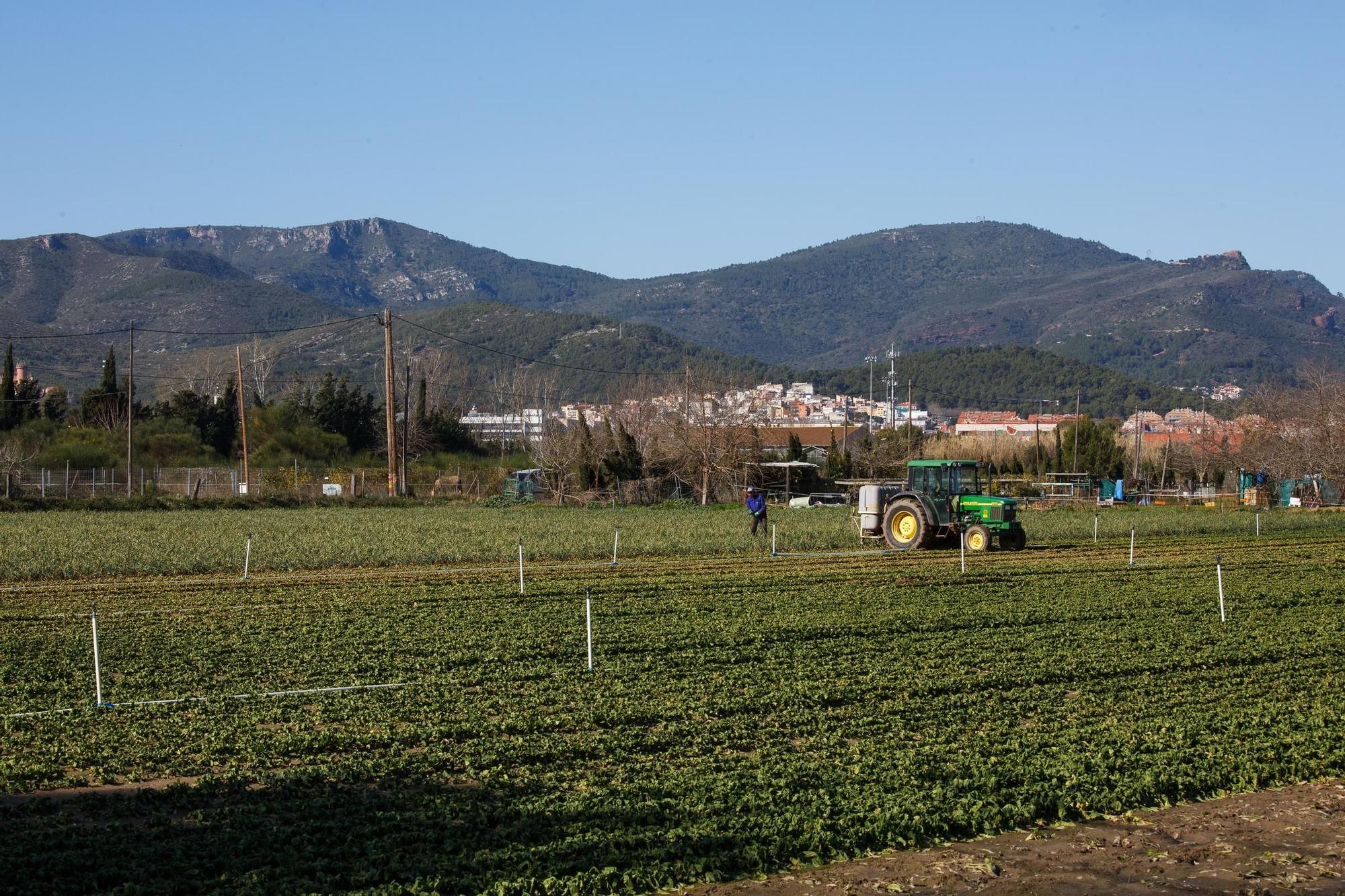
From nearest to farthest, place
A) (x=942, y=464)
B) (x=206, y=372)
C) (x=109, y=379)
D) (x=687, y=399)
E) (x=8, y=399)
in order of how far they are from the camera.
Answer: (x=942, y=464) < (x=8, y=399) < (x=687, y=399) < (x=109, y=379) < (x=206, y=372)

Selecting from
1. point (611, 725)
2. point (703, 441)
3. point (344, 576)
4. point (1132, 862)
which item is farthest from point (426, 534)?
point (703, 441)

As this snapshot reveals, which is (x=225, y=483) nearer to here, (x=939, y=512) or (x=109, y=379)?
(x=109, y=379)

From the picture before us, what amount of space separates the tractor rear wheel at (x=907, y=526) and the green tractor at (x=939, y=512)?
2 centimetres

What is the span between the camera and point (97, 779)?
33.0 feet

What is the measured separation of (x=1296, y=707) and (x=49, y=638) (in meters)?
14.7

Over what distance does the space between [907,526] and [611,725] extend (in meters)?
22.2

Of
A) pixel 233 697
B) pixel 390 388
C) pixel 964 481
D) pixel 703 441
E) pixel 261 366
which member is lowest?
pixel 233 697

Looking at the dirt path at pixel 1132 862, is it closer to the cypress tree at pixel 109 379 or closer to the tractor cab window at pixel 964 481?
the tractor cab window at pixel 964 481

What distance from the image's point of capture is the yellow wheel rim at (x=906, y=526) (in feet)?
108

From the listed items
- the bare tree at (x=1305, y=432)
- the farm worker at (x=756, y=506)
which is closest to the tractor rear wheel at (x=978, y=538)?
the farm worker at (x=756, y=506)

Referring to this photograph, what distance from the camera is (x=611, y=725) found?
1198cm

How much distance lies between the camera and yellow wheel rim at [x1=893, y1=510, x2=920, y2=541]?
32938mm

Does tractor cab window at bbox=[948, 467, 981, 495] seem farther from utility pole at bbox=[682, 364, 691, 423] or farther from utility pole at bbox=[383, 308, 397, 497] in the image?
utility pole at bbox=[682, 364, 691, 423]

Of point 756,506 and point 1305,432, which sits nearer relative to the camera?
point 756,506
